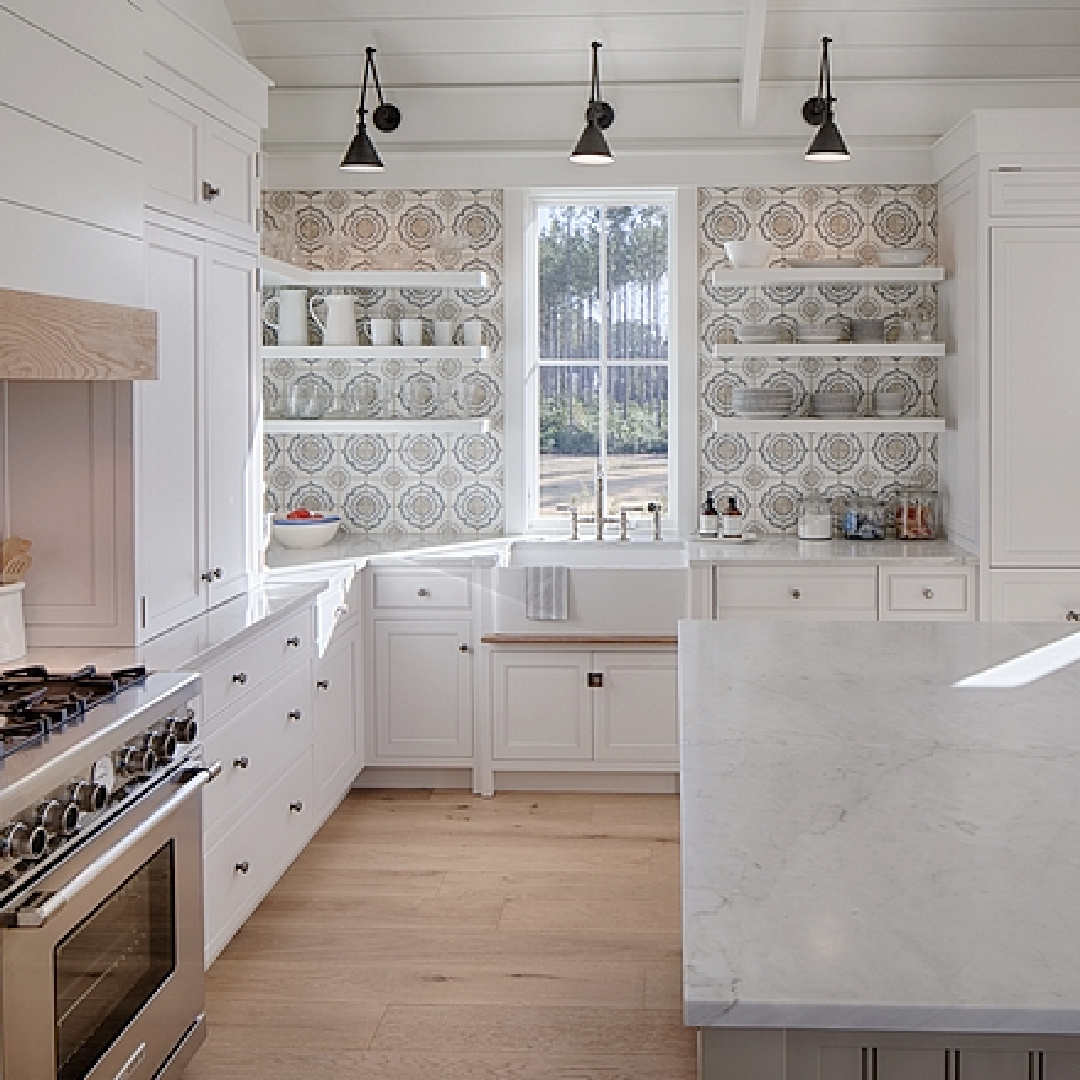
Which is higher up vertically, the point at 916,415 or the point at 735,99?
the point at 735,99

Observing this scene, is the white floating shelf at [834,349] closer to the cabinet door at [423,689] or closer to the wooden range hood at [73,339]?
the cabinet door at [423,689]

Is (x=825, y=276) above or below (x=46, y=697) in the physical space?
above

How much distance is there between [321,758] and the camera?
460 centimetres

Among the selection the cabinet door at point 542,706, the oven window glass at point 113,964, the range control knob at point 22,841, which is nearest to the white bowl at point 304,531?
the cabinet door at point 542,706

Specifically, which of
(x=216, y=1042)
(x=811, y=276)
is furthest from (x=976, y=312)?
(x=216, y=1042)

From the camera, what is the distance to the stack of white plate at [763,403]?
222 inches

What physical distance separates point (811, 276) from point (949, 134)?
0.74 metres

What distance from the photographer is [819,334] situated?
5625 mm

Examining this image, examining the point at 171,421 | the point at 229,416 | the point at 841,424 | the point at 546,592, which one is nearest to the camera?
the point at 171,421

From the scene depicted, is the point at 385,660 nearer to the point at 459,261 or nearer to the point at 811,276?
the point at 459,261

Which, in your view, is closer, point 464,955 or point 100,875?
point 100,875

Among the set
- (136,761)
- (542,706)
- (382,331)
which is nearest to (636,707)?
(542,706)

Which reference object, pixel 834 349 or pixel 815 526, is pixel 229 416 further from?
pixel 834 349

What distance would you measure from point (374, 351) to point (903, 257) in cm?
211
